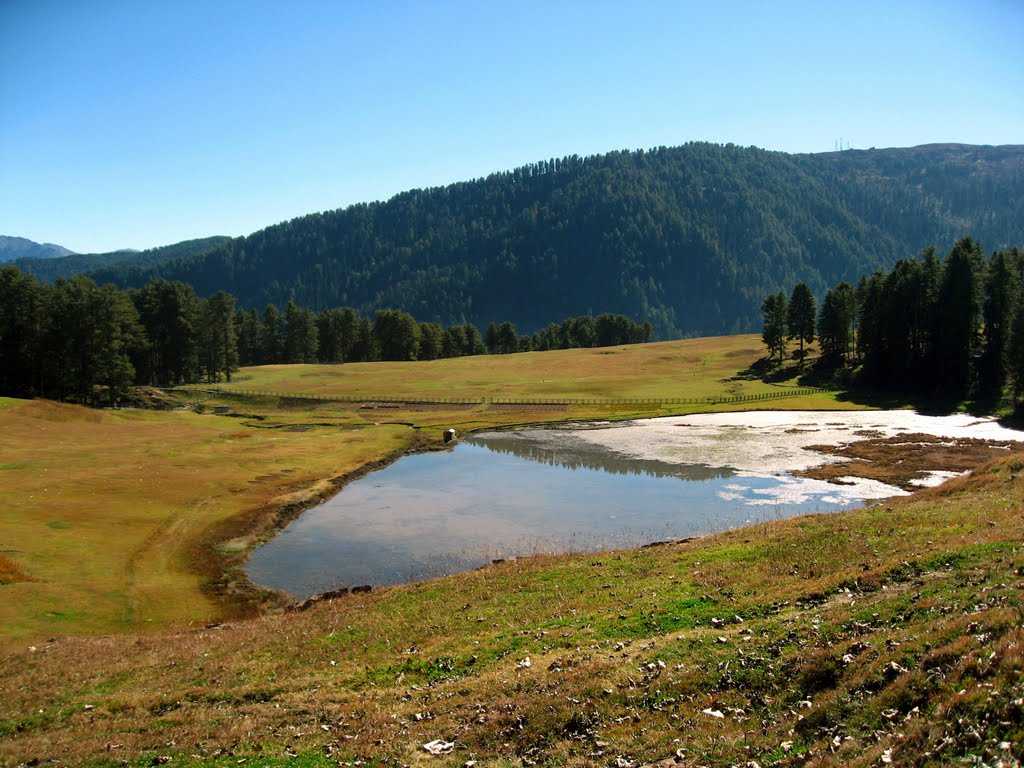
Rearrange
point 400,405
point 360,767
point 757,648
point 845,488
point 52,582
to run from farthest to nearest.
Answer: point 400,405 → point 845,488 → point 52,582 → point 757,648 → point 360,767

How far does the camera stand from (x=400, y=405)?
111812 mm

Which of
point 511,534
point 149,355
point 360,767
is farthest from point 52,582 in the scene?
point 149,355

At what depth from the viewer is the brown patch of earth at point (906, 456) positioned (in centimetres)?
5706

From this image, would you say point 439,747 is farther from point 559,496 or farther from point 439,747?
point 559,496

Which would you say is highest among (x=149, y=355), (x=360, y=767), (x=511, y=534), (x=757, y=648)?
(x=149, y=355)

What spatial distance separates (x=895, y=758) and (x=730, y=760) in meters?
2.86

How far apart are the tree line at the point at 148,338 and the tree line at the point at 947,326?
4526 inches

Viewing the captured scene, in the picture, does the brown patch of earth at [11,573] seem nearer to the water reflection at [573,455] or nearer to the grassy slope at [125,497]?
the grassy slope at [125,497]

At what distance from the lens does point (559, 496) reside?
5459 cm

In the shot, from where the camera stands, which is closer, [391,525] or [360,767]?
[360,767]

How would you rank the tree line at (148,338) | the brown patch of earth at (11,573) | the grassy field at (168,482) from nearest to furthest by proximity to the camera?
1. the brown patch of earth at (11,573)
2. the grassy field at (168,482)
3. the tree line at (148,338)

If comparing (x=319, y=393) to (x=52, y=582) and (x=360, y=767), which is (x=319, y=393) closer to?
(x=52, y=582)

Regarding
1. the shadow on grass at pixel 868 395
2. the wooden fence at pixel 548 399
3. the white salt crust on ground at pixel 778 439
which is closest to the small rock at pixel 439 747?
the white salt crust on ground at pixel 778 439

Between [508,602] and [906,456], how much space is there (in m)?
51.0
